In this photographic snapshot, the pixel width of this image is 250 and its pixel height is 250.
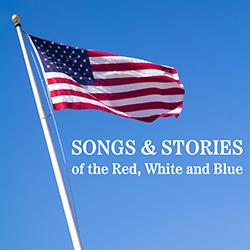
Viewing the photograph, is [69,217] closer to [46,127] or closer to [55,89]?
[46,127]

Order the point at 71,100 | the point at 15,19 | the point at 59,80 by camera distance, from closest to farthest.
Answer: the point at 71,100, the point at 59,80, the point at 15,19

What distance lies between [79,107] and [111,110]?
1.21m

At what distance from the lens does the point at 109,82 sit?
24.0 m

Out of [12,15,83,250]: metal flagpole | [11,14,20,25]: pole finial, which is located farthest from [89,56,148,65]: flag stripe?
[11,14,20,25]: pole finial

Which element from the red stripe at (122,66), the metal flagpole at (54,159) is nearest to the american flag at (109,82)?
the red stripe at (122,66)

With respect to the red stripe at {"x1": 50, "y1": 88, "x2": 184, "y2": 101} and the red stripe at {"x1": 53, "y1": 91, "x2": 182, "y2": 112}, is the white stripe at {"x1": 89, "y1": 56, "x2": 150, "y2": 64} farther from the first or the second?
the red stripe at {"x1": 53, "y1": 91, "x2": 182, "y2": 112}

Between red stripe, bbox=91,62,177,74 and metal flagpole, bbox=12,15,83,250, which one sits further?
red stripe, bbox=91,62,177,74

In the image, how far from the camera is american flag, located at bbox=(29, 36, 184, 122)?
22734mm

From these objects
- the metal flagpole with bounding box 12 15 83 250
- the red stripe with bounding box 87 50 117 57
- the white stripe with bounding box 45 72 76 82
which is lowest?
the metal flagpole with bounding box 12 15 83 250

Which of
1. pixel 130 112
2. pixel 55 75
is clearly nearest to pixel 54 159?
pixel 55 75

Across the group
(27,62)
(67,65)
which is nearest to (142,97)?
(67,65)

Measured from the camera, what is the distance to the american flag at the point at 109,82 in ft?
74.6

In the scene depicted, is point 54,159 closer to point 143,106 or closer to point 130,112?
point 130,112

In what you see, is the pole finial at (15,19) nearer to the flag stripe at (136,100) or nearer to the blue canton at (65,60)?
the blue canton at (65,60)
